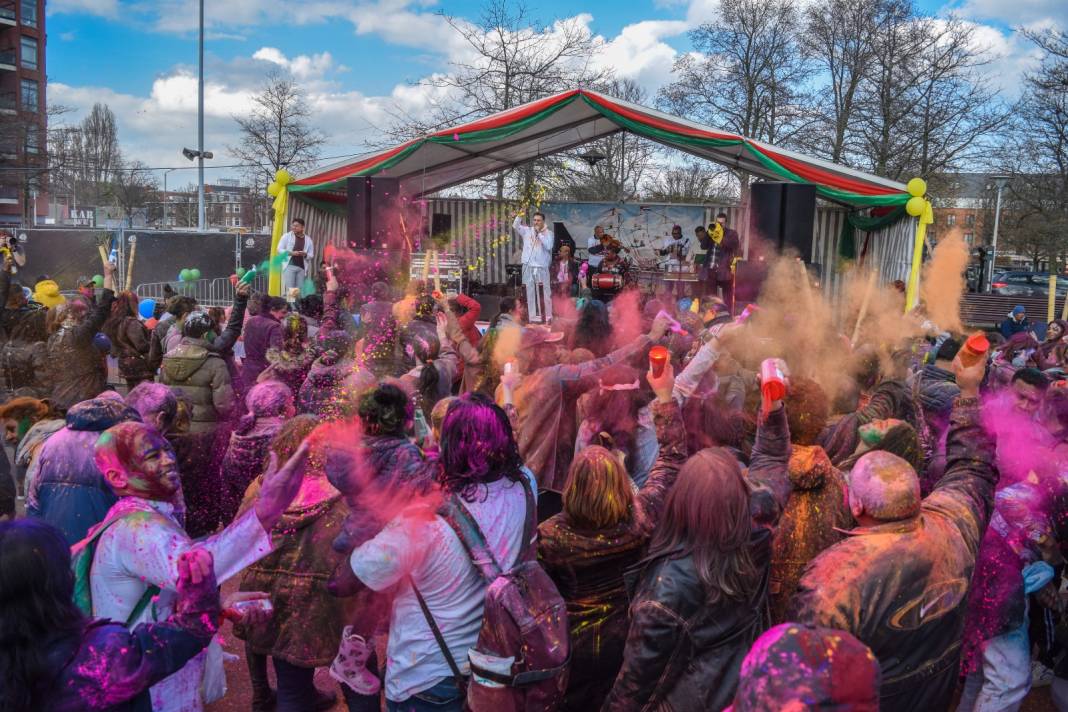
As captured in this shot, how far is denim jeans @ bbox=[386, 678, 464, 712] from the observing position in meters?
2.39

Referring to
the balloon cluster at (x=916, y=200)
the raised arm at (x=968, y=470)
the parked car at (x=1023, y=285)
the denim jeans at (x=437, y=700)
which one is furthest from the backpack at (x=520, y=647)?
the parked car at (x=1023, y=285)

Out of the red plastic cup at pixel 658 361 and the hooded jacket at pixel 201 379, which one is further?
the hooded jacket at pixel 201 379

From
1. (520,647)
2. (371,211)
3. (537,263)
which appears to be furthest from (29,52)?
(520,647)

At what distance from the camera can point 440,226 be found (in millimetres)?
15977

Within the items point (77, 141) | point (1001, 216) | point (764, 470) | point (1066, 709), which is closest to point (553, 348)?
point (764, 470)

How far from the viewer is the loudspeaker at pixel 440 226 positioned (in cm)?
1591

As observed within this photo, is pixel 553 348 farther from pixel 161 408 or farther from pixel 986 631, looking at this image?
pixel 986 631

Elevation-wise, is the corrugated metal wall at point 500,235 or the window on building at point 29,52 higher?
the window on building at point 29,52

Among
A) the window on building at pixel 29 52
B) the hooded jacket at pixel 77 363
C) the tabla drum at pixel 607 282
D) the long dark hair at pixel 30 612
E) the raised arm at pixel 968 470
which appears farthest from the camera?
the window on building at pixel 29 52

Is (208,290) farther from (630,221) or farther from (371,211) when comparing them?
(630,221)

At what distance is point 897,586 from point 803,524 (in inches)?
23.4

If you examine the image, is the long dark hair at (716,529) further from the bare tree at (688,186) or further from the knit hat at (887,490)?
the bare tree at (688,186)

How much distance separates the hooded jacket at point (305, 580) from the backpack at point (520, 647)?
827 millimetres

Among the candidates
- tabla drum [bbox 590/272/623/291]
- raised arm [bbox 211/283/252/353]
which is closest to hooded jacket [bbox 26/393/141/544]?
raised arm [bbox 211/283/252/353]
